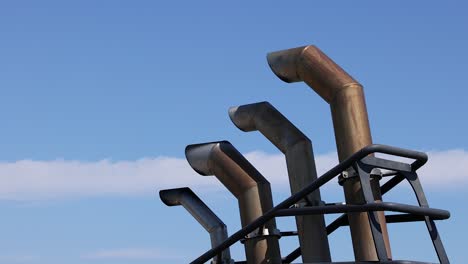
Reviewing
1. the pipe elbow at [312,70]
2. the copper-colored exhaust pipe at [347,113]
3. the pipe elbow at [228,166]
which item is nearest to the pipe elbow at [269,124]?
the pipe elbow at [228,166]

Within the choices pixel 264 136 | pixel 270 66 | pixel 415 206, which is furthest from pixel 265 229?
pixel 415 206

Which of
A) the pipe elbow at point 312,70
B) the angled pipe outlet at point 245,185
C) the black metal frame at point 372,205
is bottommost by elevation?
the black metal frame at point 372,205

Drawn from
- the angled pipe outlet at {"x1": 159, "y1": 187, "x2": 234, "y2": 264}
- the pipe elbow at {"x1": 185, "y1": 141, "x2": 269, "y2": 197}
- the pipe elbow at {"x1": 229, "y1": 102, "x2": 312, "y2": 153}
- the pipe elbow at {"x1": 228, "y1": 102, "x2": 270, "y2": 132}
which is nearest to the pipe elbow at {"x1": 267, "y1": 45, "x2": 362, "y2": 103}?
the pipe elbow at {"x1": 229, "y1": 102, "x2": 312, "y2": 153}

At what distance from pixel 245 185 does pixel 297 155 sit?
4.57ft

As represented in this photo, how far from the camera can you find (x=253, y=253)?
12.9 meters

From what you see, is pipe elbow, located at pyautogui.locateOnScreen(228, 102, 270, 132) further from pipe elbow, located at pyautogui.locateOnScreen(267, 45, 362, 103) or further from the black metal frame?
the black metal frame

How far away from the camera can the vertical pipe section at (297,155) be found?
11.5 m

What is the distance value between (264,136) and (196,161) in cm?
138

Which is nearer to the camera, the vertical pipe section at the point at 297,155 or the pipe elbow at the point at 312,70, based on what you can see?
the pipe elbow at the point at 312,70

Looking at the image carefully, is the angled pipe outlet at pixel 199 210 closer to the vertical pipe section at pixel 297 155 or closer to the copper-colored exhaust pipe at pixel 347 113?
the vertical pipe section at pixel 297 155

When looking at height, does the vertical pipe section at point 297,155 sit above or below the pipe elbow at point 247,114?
below

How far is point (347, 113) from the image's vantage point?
35.4 feet

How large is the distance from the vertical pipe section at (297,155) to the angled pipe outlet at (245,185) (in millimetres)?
478

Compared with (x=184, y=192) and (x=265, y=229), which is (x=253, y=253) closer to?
(x=265, y=229)
